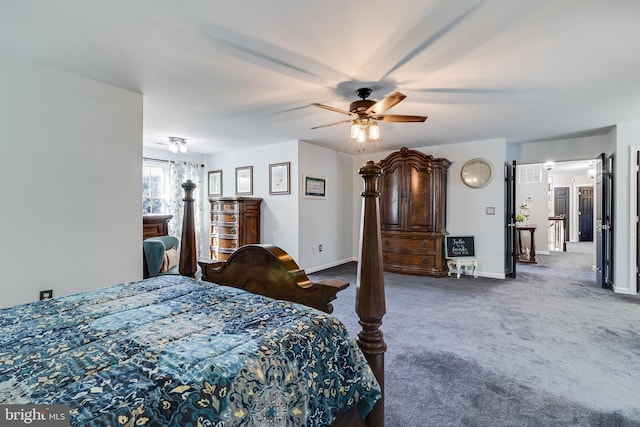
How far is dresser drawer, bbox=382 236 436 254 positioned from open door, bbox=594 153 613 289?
2.43 m

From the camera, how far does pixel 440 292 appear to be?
4305mm

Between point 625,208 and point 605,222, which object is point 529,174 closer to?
point 605,222

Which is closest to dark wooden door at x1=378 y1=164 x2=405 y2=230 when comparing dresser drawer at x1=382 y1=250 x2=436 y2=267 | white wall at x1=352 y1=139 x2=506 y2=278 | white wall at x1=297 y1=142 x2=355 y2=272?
dresser drawer at x1=382 y1=250 x2=436 y2=267

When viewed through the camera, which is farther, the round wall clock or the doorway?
the doorway

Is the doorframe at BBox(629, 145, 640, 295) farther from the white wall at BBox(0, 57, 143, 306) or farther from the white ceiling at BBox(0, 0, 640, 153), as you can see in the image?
the white wall at BBox(0, 57, 143, 306)

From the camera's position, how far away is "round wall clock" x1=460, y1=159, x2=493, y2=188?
528cm

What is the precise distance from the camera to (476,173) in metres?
5.38

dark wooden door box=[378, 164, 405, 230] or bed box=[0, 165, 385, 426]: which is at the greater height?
dark wooden door box=[378, 164, 405, 230]

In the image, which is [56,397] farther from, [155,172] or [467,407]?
[155,172]

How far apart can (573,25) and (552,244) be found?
8.82m

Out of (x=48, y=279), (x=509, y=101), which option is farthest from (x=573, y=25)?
(x=48, y=279)

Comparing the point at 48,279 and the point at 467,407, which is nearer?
the point at 467,407

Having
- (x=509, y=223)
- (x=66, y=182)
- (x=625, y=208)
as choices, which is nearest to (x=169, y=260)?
(x=66, y=182)

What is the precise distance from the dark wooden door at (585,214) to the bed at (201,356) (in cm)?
1238
